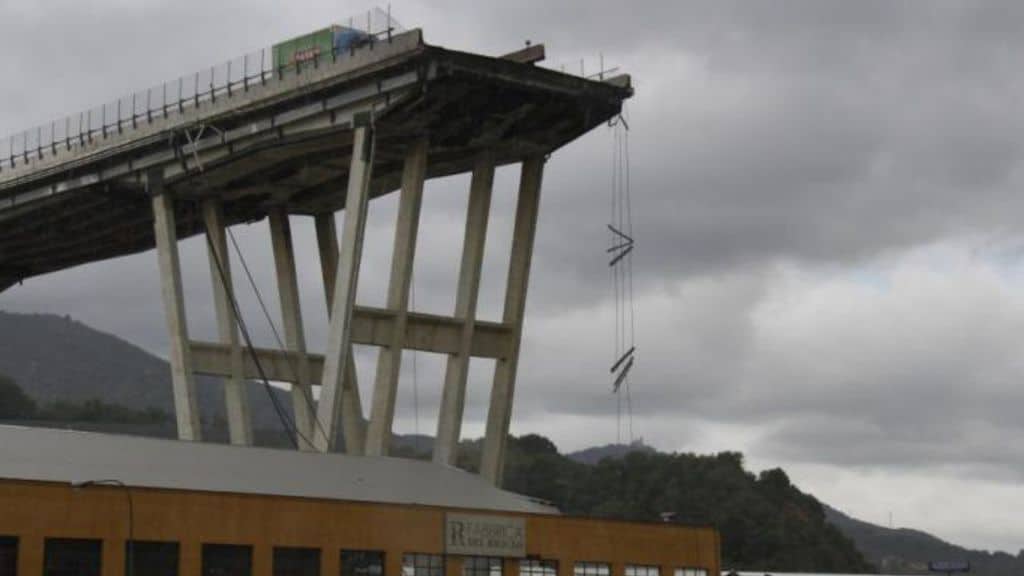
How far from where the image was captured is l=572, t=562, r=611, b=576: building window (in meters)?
73.9

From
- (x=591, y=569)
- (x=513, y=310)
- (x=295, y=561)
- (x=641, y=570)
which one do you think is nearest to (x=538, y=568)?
(x=591, y=569)

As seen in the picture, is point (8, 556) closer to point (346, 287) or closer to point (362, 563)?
point (362, 563)

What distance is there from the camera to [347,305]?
263ft

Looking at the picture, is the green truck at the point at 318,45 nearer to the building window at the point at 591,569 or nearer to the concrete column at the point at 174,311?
the concrete column at the point at 174,311

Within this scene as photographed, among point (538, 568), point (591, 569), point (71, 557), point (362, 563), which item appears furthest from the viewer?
point (591, 569)

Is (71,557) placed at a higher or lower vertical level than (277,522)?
lower

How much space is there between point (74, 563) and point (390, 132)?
30.8 m

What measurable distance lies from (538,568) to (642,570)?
6453mm

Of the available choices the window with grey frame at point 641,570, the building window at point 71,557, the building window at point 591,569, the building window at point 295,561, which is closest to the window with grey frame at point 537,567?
the building window at point 591,569

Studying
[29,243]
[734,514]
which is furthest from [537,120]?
[734,514]

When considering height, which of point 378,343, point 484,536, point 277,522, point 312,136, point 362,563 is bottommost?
point 362,563

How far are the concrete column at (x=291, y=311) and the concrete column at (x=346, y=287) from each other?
15755 millimetres

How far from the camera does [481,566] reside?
232 ft

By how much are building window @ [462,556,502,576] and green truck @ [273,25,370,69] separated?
25.9m
